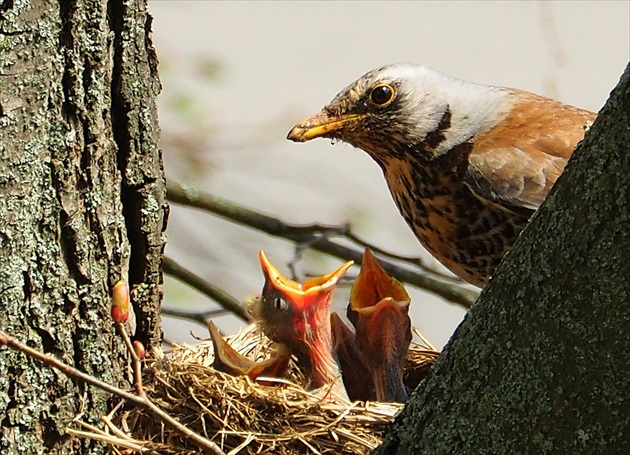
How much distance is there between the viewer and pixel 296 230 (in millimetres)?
3115

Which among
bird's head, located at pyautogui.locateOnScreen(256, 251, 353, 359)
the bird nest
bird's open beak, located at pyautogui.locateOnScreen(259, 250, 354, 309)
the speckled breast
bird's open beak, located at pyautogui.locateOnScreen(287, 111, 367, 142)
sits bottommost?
the bird nest

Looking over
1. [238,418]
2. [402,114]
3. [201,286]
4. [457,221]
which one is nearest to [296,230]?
[201,286]

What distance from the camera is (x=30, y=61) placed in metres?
1.77

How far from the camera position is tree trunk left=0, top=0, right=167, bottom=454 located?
1766 millimetres

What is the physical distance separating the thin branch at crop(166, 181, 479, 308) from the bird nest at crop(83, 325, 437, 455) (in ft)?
3.48

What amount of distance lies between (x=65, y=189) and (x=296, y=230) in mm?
1344

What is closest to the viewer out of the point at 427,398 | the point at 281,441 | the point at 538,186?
the point at 427,398

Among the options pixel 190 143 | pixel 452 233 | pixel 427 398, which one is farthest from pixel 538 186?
pixel 190 143

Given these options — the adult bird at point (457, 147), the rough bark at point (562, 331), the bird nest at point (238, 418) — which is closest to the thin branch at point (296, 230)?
the adult bird at point (457, 147)

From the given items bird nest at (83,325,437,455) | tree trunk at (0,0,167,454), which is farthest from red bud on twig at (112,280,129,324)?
bird nest at (83,325,437,455)

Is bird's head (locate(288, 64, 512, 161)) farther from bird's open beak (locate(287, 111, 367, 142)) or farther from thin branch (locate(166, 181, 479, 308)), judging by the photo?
thin branch (locate(166, 181, 479, 308))

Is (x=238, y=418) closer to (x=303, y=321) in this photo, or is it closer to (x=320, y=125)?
(x=303, y=321)

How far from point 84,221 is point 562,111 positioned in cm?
143

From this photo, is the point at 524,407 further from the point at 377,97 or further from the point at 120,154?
the point at 377,97
